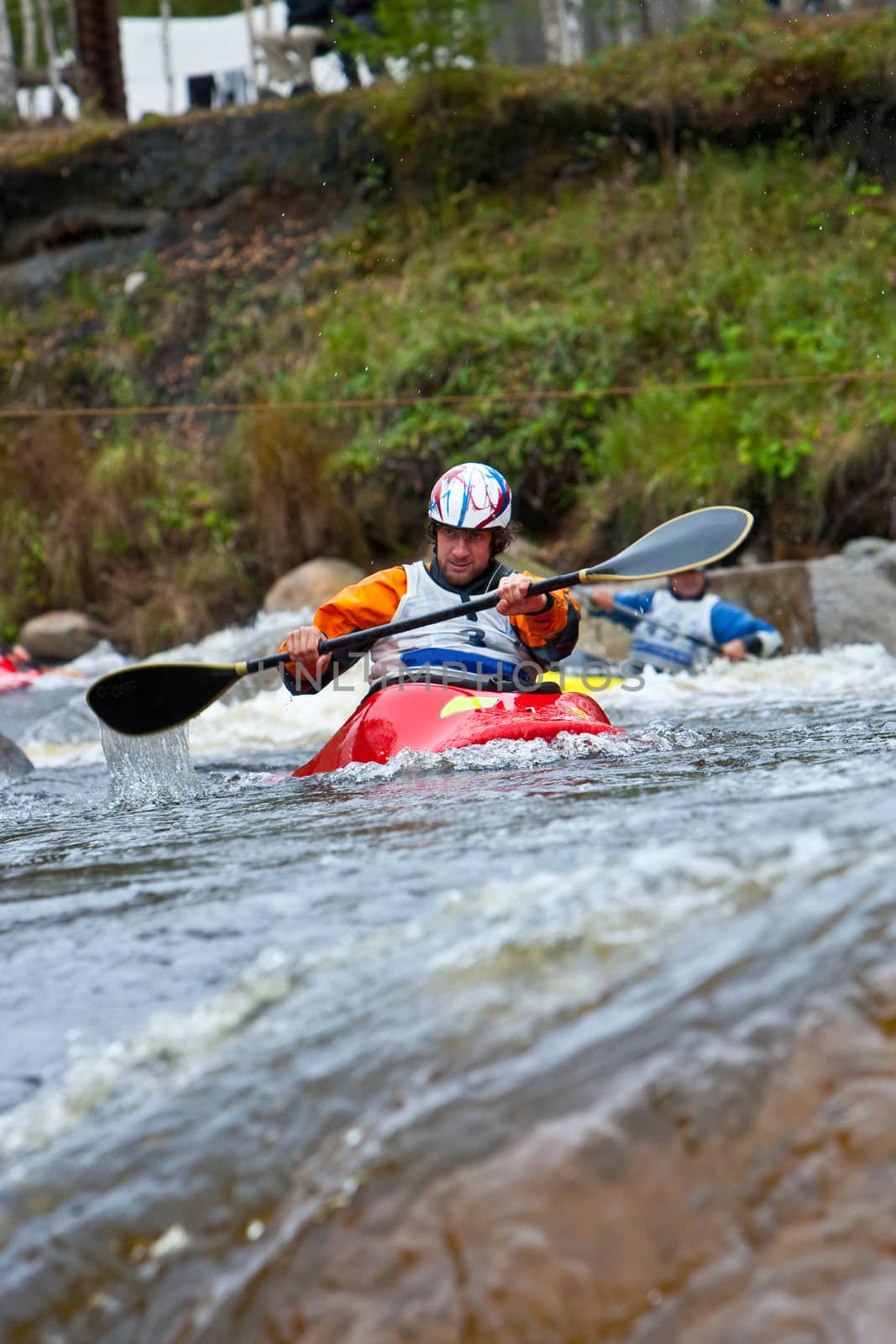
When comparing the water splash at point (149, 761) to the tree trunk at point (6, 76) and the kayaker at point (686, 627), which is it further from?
the tree trunk at point (6, 76)

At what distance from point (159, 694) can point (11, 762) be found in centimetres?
134

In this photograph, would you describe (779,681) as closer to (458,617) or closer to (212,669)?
(458,617)

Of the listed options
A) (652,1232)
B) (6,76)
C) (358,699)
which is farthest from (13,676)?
(6,76)

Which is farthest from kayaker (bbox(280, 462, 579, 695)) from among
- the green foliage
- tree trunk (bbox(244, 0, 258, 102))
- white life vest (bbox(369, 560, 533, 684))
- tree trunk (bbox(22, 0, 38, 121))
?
tree trunk (bbox(22, 0, 38, 121))

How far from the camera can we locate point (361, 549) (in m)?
10.4

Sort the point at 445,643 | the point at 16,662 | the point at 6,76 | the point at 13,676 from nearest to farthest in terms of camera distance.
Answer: the point at 445,643
the point at 13,676
the point at 16,662
the point at 6,76

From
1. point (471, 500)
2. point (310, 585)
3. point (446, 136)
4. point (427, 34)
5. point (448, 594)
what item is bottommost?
point (310, 585)

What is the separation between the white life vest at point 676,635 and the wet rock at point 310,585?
112 inches

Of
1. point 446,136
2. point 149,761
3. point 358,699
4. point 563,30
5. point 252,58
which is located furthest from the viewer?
point 252,58

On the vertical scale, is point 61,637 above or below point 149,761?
below

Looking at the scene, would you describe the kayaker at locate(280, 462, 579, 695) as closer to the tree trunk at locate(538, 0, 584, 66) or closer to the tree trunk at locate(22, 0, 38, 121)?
the tree trunk at locate(538, 0, 584, 66)

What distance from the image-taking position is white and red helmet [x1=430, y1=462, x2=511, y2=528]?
4.08 metres

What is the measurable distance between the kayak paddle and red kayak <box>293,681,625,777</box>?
0.30 m

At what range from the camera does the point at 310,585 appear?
9.59 meters
